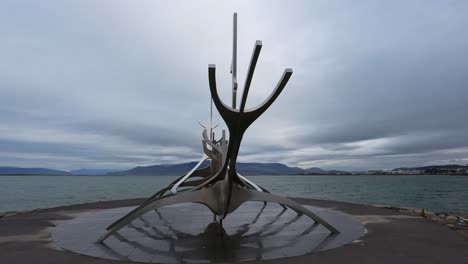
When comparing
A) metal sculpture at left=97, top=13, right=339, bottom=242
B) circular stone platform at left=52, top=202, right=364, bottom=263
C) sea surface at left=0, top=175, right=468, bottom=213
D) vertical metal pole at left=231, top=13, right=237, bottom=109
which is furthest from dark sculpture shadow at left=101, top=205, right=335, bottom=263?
sea surface at left=0, top=175, right=468, bottom=213

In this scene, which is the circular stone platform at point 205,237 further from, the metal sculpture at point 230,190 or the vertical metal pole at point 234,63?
the vertical metal pole at point 234,63

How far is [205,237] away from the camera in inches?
515

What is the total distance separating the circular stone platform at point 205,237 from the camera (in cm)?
1081

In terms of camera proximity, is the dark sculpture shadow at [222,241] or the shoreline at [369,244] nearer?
the shoreline at [369,244]

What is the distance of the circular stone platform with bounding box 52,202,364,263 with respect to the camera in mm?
10812

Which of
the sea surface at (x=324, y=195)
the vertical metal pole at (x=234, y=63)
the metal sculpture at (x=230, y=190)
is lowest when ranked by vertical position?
the sea surface at (x=324, y=195)

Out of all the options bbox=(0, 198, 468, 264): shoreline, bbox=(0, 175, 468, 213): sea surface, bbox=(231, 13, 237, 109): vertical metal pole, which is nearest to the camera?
bbox=(0, 198, 468, 264): shoreline

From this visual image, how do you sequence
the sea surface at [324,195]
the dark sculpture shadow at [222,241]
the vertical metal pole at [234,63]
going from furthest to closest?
the sea surface at [324,195] → the vertical metal pole at [234,63] → the dark sculpture shadow at [222,241]

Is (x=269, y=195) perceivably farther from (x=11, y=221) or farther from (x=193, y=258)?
(x=11, y=221)

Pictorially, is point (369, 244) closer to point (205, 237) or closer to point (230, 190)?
point (230, 190)

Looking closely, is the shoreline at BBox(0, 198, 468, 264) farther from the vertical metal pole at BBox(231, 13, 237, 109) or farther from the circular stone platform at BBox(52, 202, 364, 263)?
the vertical metal pole at BBox(231, 13, 237, 109)

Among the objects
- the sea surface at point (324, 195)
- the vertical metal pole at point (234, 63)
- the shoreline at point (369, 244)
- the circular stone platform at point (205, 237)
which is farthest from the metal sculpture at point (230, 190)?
the sea surface at point (324, 195)

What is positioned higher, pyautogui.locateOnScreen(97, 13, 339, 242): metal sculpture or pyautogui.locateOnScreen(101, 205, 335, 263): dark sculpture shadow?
pyautogui.locateOnScreen(97, 13, 339, 242): metal sculpture

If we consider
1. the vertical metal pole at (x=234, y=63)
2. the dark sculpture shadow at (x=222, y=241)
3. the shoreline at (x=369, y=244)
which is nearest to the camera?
the shoreline at (x=369, y=244)
